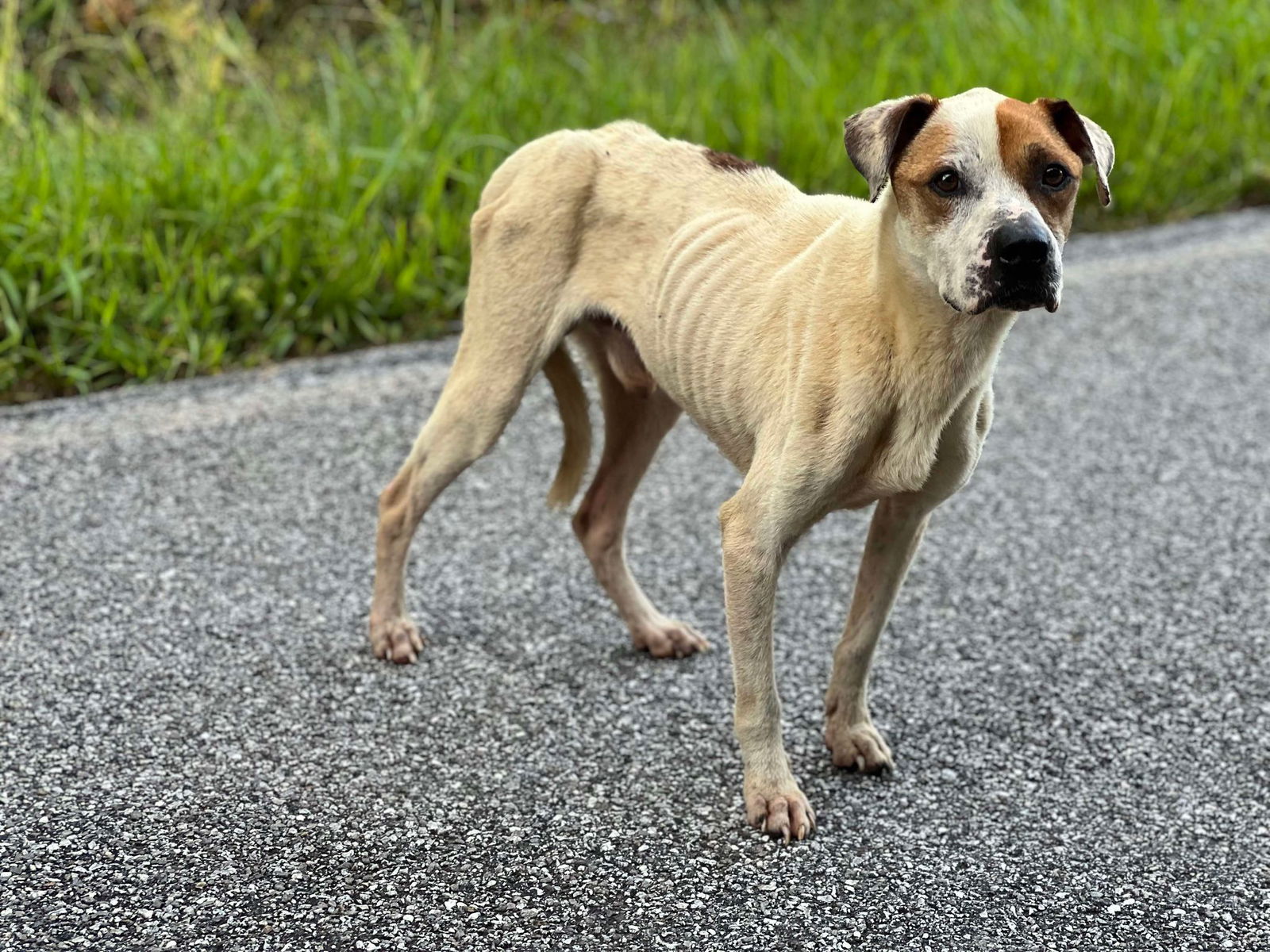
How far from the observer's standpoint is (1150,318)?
6270 millimetres

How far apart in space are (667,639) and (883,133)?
1.63 m

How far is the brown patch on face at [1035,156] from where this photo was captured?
2564 millimetres

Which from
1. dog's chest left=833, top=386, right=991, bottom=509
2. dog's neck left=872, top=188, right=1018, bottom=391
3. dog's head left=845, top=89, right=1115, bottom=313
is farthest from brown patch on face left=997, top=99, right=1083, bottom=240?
dog's chest left=833, top=386, right=991, bottom=509

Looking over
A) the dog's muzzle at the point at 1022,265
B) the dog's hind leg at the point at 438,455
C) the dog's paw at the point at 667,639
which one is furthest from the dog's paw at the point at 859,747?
the dog's muzzle at the point at 1022,265

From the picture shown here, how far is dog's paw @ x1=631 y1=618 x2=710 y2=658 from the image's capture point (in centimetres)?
387

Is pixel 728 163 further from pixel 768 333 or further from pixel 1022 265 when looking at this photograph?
pixel 1022 265

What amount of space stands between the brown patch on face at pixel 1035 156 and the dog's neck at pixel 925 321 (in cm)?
22

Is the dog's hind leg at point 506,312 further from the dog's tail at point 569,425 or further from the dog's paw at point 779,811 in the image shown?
the dog's paw at point 779,811

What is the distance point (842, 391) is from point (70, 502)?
109 inches

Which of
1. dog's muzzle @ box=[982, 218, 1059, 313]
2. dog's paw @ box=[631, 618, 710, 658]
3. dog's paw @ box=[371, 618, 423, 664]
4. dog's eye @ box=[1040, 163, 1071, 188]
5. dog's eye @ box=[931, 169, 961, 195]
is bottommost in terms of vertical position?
dog's paw @ box=[371, 618, 423, 664]

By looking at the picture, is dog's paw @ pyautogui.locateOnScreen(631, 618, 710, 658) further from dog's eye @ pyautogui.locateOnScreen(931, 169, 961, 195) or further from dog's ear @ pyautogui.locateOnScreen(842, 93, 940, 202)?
dog's eye @ pyautogui.locateOnScreen(931, 169, 961, 195)

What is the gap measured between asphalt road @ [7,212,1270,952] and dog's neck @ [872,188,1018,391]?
40.0 inches

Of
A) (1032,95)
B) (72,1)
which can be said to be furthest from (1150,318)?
(72,1)

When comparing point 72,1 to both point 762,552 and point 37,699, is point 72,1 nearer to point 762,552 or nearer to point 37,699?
point 37,699
